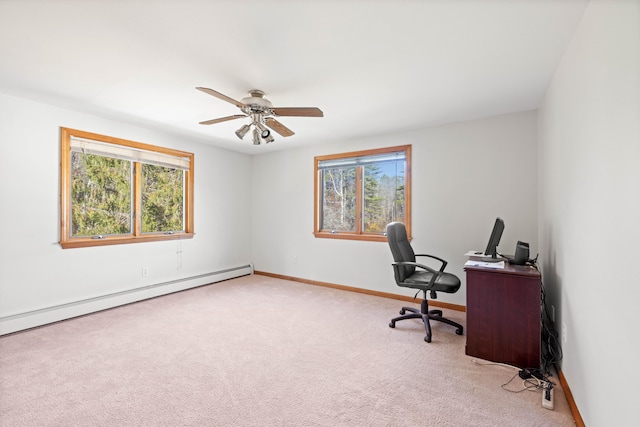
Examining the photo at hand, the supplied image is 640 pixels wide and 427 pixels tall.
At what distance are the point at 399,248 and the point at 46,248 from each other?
3.77 m

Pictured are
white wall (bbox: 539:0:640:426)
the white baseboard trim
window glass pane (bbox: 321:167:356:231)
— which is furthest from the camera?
window glass pane (bbox: 321:167:356:231)

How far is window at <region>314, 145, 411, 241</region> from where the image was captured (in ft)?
13.5

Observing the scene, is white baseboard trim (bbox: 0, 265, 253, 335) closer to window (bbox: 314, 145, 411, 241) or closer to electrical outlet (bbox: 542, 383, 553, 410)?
window (bbox: 314, 145, 411, 241)

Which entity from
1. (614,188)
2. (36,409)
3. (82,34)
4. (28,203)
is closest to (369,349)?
(614,188)

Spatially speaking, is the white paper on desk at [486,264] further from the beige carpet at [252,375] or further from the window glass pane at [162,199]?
the window glass pane at [162,199]

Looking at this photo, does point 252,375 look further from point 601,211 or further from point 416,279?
point 601,211

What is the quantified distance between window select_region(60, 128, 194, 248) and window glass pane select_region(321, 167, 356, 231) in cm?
215

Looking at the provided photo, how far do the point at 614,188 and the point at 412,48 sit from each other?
1.43 meters

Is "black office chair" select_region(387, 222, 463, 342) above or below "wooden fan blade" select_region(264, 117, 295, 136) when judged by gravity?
below

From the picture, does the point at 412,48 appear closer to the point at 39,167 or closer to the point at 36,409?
the point at 36,409

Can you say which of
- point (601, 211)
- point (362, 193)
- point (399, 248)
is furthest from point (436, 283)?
point (362, 193)

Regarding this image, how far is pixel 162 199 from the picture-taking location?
429cm

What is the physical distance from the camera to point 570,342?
189 centimetres

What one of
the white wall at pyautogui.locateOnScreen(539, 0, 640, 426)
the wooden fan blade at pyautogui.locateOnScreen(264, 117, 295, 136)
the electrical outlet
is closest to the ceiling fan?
the wooden fan blade at pyautogui.locateOnScreen(264, 117, 295, 136)
